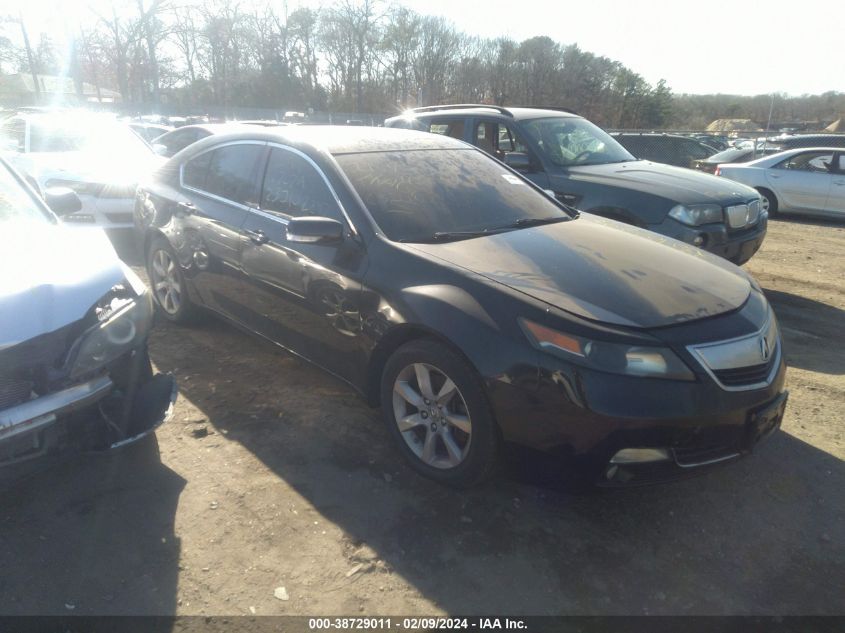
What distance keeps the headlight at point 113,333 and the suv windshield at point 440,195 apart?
4.17 ft

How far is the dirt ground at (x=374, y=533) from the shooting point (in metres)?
2.42

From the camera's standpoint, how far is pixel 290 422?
369 centimetres

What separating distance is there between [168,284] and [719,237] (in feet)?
15.6

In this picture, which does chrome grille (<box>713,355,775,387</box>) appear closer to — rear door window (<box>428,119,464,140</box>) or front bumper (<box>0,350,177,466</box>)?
front bumper (<box>0,350,177,466</box>)

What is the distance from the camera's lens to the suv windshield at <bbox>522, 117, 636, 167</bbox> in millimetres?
6617

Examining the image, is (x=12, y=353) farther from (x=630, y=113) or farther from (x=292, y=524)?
(x=630, y=113)

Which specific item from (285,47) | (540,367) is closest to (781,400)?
(540,367)

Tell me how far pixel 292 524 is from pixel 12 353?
4.37 feet

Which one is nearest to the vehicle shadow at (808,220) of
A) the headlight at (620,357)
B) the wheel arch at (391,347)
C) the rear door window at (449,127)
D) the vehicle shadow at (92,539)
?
the rear door window at (449,127)

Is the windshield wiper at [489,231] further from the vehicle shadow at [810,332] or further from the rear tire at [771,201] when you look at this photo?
the rear tire at [771,201]

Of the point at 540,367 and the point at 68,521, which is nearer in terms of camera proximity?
the point at 540,367

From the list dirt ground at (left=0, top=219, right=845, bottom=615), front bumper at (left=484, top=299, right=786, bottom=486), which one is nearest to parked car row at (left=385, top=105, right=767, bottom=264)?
dirt ground at (left=0, top=219, right=845, bottom=615)

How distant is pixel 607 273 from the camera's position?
308cm

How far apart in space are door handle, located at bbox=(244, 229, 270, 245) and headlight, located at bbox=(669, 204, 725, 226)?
3645 millimetres
